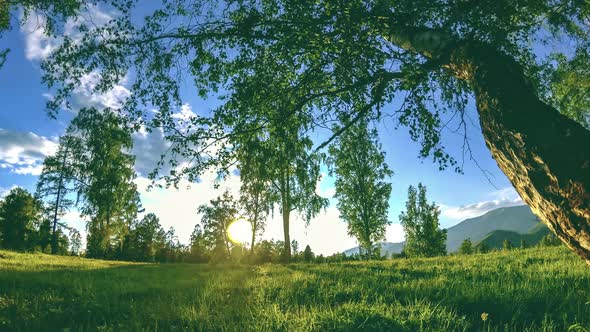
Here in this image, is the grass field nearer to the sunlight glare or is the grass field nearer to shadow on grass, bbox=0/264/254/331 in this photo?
shadow on grass, bbox=0/264/254/331

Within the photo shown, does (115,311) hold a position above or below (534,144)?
below

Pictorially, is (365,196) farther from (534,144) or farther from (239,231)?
(534,144)

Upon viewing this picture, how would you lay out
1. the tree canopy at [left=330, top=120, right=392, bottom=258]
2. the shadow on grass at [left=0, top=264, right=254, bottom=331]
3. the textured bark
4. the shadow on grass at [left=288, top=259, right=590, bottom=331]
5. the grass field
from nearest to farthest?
the textured bark
the grass field
the shadow on grass at [left=288, top=259, right=590, bottom=331]
the shadow on grass at [left=0, top=264, right=254, bottom=331]
the tree canopy at [left=330, top=120, right=392, bottom=258]

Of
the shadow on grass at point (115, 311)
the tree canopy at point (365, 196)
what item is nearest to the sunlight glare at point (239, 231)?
the tree canopy at point (365, 196)

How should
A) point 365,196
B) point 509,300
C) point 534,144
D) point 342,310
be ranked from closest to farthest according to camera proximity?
1. point 534,144
2. point 342,310
3. point 509,300
4. point 365,196

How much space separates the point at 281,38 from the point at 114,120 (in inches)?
135

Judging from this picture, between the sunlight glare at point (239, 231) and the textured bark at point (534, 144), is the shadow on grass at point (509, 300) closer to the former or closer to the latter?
the textured bark at point (534, 144)

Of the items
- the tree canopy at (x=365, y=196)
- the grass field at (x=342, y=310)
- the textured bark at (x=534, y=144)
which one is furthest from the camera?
the tree canopy at (x=365, y=196)

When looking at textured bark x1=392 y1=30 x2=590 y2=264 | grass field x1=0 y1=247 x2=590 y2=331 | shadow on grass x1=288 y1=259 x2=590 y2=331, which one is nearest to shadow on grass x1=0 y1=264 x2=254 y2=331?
grass field x1=0 y1=247 x2=590 y2=331

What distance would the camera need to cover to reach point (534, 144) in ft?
11.4

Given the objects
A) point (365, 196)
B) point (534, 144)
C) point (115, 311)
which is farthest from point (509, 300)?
point (365, 196)

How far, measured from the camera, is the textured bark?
3227 mm

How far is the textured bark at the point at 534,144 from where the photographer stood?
3.23 meters

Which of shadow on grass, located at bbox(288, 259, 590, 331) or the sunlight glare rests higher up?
the sunlight glare
